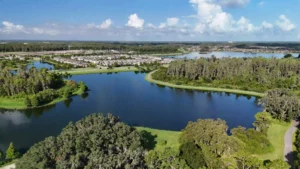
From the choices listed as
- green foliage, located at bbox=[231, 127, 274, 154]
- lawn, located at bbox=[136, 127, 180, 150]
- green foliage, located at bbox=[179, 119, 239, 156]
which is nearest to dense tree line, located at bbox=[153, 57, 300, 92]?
green foliage, located at bbox=[231, 127, 274, 154]

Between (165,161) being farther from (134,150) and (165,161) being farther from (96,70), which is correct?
(96,70)

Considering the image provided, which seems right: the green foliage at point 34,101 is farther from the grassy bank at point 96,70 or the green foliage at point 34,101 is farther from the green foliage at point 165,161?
the grassy bank at point 96,70

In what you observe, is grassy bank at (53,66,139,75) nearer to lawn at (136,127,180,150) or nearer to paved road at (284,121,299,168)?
lawn at (136,127,180,150)

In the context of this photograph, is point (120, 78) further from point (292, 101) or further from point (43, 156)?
point (43, 156)

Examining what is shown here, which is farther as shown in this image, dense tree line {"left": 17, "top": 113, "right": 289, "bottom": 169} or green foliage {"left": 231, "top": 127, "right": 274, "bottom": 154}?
green foliage {"left": 231, "top": 127, "right": 274, "bottom": 154}

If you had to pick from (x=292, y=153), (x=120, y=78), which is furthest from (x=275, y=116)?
(x=120, y=78)
